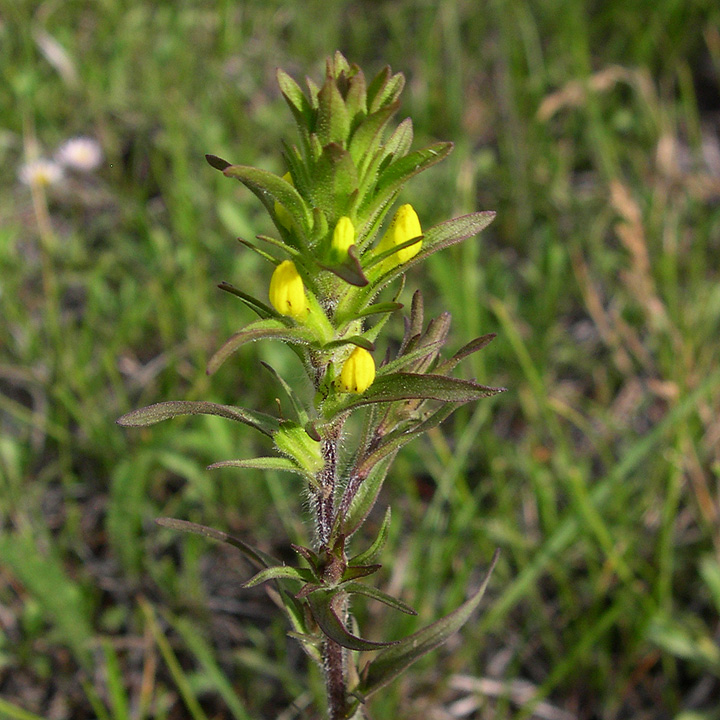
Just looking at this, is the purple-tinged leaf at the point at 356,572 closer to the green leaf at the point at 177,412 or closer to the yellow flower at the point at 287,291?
the green leaf at the point at 177,412

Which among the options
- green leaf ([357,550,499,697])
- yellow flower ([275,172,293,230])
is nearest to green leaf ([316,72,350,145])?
Answer: yellow flower ([275,172,293,230])

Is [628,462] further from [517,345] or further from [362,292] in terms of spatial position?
[362,292]

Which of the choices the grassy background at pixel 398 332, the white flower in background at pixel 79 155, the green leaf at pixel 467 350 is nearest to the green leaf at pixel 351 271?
the green leaf at pixel 467 350

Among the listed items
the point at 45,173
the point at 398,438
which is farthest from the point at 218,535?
the point at 45,173

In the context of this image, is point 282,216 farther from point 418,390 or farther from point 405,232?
point 418,390

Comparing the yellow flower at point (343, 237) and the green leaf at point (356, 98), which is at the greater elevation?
the green leaf at point (356, 98)

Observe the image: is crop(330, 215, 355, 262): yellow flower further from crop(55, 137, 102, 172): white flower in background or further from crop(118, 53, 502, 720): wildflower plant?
crop(55, 137, 102, 172): white flower in background

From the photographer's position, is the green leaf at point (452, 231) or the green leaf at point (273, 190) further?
the green leaf at point (452, 231)
